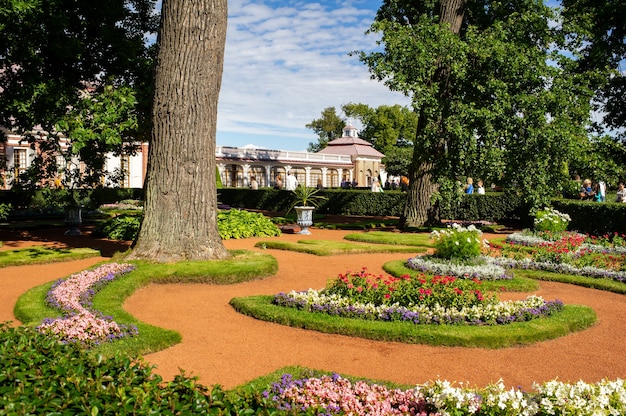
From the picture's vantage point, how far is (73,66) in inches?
491

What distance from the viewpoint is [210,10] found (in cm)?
922

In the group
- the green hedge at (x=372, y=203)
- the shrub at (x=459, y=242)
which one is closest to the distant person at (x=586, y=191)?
the green hedge at (x=372, y=203)

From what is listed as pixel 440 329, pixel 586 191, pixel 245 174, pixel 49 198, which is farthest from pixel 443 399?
pixel 245 174

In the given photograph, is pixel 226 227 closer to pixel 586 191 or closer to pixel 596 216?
pixel 596 216

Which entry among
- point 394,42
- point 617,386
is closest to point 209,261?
point 617,386

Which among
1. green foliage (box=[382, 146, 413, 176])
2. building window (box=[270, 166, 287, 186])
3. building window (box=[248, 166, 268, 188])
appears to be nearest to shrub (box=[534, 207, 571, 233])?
building window (box=[248, 166, 268, 188])

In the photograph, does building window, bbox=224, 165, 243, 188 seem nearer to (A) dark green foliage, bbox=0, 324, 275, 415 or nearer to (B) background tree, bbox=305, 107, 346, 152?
(B) background tree, bbox=305, 107, 346, 152

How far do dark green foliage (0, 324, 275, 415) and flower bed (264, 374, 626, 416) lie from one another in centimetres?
44

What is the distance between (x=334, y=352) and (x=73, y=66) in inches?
406

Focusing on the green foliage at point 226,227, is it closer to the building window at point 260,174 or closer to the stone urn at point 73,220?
the stone urn at point 73,220

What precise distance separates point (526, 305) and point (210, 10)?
6.76 metres

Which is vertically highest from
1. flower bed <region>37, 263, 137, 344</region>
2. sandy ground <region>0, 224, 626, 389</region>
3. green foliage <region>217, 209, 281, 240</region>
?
green foliage <region>217, 209, 281, 240</region>

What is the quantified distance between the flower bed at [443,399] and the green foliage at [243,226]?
10.6 m

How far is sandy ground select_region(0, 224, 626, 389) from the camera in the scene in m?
4.62
